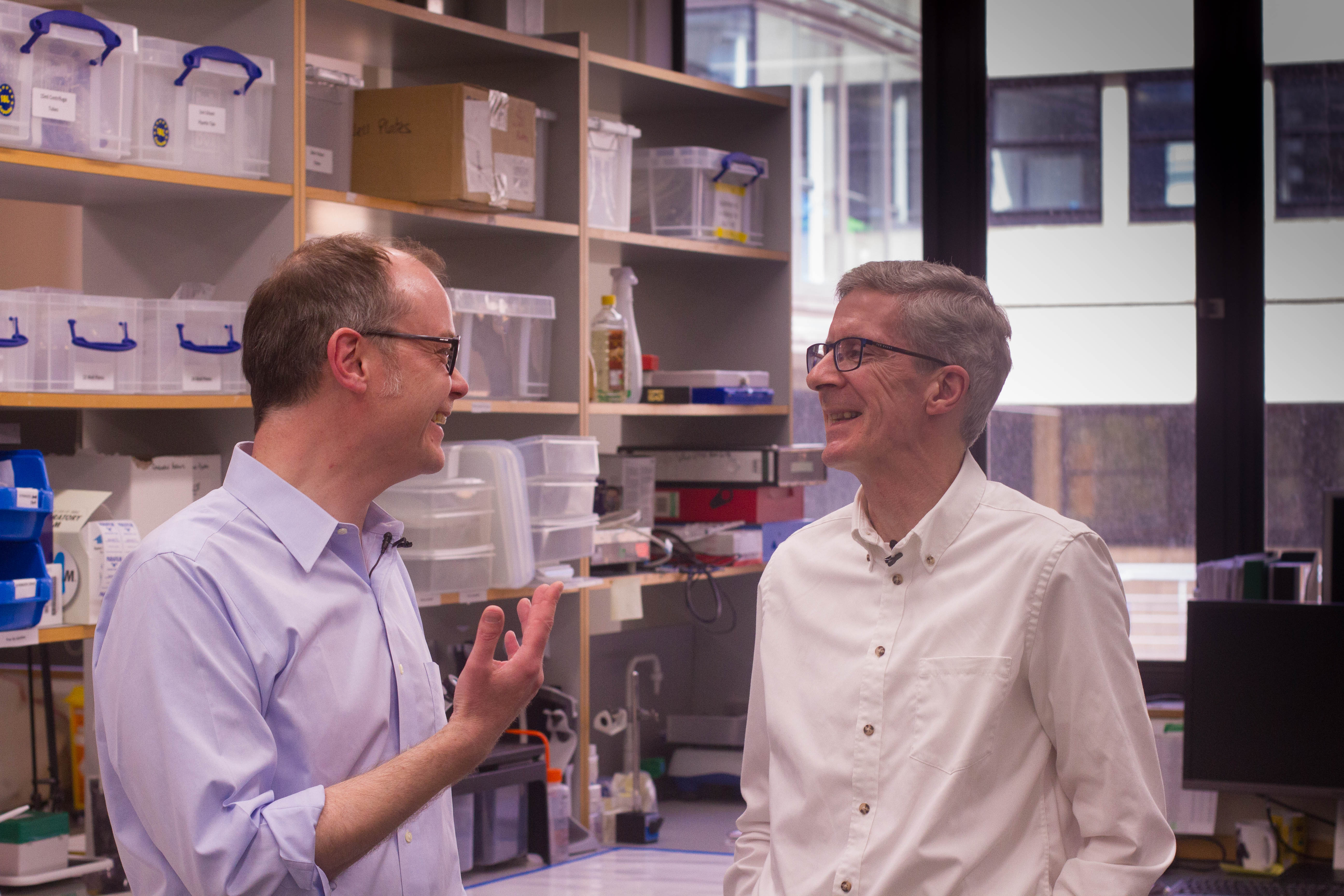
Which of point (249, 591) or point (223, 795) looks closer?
point (223, 795)

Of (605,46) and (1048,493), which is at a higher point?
(605,46)

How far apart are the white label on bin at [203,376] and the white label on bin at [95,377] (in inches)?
4.9

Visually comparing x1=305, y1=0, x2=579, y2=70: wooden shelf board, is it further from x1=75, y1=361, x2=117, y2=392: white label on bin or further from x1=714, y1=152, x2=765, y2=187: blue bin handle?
x1=75, y1=361, x2=117, y2=392: white label on bin

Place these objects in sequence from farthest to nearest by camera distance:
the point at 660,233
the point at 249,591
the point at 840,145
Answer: the point at 840,145 < the point at 660,233 < the point at 249,591

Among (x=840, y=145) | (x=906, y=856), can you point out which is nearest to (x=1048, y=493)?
(x=840, y=145)

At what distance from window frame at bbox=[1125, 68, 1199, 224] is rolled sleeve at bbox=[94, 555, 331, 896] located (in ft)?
10.4

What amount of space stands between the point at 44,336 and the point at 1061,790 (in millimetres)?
1758

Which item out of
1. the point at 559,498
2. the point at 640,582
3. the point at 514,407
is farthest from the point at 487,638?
the point at 640,582

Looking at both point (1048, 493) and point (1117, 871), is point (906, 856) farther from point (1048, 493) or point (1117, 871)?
point (1048, 493)

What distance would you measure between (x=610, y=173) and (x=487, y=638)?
2187 millimetres

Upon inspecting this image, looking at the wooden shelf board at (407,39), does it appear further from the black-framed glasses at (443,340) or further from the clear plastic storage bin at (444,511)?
the black-framed glasses at (443,340)

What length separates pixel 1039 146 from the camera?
3.90 m

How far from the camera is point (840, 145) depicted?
4285 millimetres

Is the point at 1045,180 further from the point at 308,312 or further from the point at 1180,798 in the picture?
the point at 308,312
